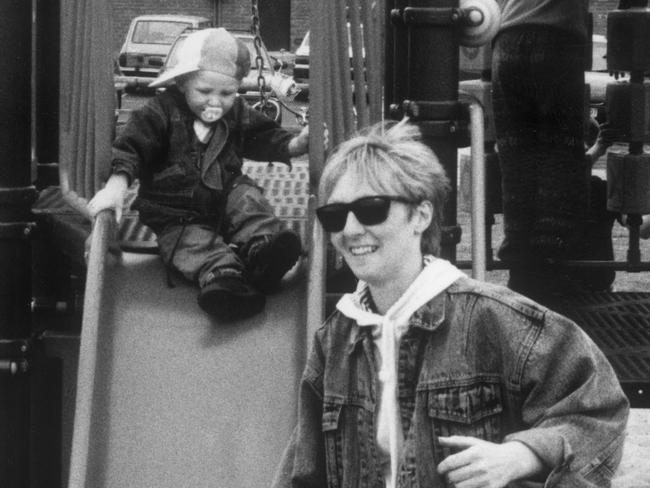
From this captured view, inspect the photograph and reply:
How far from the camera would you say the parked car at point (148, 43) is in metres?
28.6

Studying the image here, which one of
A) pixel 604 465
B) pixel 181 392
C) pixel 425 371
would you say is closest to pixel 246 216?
pixel 181 392

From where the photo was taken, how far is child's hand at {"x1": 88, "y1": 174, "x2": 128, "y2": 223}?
15.6 ft

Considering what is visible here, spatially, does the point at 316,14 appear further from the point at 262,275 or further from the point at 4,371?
the point at 4,371

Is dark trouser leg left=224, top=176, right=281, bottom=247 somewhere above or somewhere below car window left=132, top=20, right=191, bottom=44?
below

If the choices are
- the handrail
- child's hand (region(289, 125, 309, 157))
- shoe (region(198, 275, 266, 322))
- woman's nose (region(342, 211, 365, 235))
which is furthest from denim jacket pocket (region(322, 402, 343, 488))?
child's hand (region(289, 125, 309, 157))

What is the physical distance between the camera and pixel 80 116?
4.87 m

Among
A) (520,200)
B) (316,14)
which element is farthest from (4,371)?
(520,200)

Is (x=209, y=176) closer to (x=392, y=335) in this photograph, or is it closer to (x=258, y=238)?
(x=258, y=238)

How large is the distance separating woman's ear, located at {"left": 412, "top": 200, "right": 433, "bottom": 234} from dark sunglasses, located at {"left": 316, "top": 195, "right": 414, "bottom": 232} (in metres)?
0.04

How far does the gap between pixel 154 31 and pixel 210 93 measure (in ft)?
81.0

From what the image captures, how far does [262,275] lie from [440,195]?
2177mm

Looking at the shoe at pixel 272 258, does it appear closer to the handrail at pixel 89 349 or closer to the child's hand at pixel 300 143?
the child's hand at pixel 300 143

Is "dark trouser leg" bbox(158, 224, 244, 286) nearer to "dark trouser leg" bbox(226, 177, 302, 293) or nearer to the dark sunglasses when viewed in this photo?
"dark trouser leg" bbox(226, 177, 302, 293)

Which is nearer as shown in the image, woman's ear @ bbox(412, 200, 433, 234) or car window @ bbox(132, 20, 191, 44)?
woman's ear @ bbox(412, 200, 433, 234)
